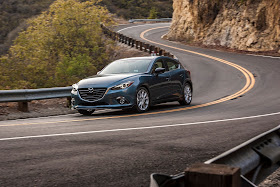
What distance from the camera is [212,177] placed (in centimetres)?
295

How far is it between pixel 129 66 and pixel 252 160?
32.3 feet

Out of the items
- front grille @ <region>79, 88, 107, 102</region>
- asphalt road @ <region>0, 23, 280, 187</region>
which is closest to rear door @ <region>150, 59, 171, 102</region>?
asphalt road @ <region>0, 23, 280, 187</region>

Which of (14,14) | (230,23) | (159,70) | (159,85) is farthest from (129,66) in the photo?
(14,14)

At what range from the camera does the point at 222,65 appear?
3195cm

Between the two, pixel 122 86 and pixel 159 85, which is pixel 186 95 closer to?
pixel 159 85

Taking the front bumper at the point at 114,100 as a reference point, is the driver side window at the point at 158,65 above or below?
above

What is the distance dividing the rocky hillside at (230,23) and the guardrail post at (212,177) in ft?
118

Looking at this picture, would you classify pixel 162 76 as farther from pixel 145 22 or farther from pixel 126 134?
pixel 145 22

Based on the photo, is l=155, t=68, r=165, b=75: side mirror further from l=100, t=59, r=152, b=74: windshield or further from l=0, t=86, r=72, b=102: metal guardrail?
l=0, t=86, r=72, b=102: metal guardrail

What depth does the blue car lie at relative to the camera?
12422 millimetres

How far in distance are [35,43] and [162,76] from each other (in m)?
23.1

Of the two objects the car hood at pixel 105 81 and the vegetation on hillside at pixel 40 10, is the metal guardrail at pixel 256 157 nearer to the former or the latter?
the car hood at pixel 105 81

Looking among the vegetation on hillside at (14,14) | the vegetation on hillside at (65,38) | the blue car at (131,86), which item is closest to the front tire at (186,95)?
the blue car at (131,86)

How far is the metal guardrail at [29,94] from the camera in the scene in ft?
42.4
